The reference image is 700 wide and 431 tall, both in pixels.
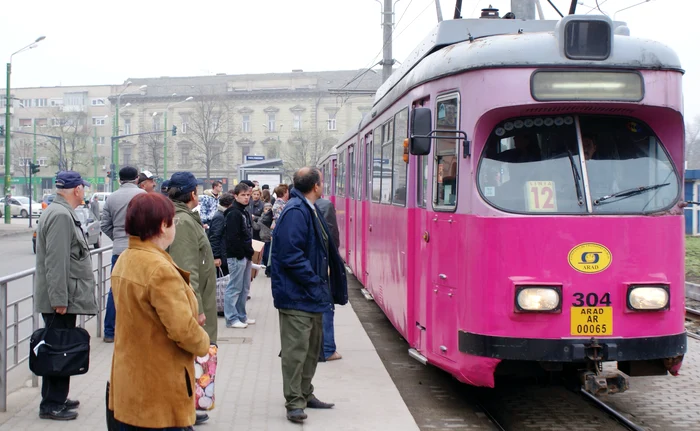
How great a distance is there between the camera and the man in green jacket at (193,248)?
5859 mm

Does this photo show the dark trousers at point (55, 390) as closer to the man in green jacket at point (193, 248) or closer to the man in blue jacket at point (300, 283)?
the man in green jacket at point (193, 248)

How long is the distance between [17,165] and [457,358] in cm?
8461

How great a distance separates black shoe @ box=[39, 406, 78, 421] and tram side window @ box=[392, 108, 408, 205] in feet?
12.2

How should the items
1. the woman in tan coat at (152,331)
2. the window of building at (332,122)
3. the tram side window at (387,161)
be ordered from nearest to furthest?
the woman in tan coat at (152,331) < the tram side window at (387,161) < the window of building at (332,122)

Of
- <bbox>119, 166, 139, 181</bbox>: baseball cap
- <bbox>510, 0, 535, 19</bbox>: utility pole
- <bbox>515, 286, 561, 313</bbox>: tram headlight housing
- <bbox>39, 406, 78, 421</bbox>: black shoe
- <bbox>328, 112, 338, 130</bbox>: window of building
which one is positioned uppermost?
<bbox>328, 112, 338, 130</bbox>: window of building

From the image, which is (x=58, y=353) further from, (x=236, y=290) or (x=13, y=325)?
(x=236, y=290)

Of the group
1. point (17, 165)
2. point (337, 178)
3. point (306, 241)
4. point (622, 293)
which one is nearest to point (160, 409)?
point (306, 241)

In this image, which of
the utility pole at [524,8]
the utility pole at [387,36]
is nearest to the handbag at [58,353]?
the utility pole at [524,8]

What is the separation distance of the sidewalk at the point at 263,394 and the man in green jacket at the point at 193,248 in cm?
87

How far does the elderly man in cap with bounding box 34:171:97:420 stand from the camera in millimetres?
5938

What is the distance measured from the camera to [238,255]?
10117 millimetres

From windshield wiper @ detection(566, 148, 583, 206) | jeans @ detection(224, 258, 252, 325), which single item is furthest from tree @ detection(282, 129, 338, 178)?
windshield wiper @ detection(566, 148, 583, 206)

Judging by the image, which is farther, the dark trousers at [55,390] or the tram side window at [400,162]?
the tram side window at [400,162]

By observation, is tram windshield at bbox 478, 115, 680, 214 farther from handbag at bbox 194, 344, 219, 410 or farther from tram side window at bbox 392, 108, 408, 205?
handbag at bbox 194, 344, 219, 410
